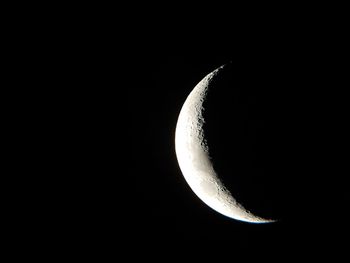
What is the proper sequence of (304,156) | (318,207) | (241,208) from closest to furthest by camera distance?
1. (304,156)
2. (318,207)
3. (241,208)

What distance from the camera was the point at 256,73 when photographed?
2160 millimetres

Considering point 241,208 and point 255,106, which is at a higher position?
point 255,106

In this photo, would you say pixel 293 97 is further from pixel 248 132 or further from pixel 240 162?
pixel 240 162

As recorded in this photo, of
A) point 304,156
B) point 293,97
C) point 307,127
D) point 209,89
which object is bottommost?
point 304,156

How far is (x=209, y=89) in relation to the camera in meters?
2.34

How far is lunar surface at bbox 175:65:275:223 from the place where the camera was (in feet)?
7.33

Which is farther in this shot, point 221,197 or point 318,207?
point 221,197

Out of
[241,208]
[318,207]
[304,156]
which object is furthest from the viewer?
[241,208]

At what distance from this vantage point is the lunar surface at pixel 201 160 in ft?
7.33

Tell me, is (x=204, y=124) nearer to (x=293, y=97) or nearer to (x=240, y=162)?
(x=240, y=162)

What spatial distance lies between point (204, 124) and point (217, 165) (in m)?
0.29

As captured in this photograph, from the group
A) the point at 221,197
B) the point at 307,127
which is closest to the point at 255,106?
the point at 307,127

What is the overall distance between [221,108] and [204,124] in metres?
0.17

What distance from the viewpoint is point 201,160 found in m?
2.26
